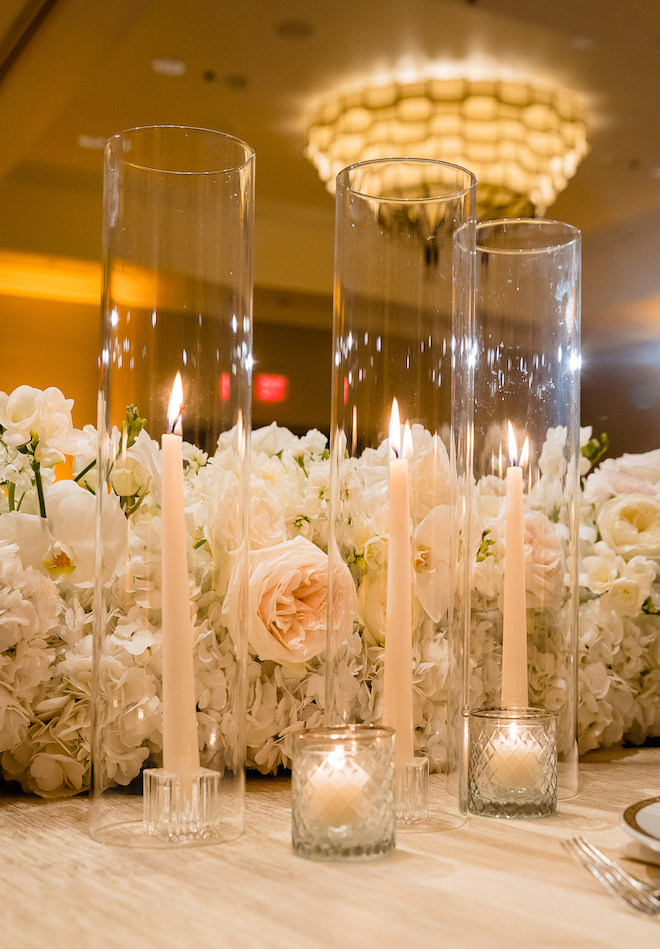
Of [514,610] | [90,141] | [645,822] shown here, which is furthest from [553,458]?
[90,141]

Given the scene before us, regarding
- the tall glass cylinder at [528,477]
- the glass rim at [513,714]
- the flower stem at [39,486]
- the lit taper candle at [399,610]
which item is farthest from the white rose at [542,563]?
the flower stem at [39,486]

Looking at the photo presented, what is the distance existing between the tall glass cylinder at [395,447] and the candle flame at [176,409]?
122 mm

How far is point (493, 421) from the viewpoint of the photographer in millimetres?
870

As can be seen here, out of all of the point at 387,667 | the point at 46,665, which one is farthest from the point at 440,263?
the point at 46,665

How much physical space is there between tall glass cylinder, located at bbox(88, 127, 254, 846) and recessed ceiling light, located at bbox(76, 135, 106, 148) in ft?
1.26

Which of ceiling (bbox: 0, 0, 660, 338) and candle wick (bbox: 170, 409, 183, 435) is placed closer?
candle wick (bbox: 170, 409, 183, 435)

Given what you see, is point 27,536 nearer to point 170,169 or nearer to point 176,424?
point 176,424

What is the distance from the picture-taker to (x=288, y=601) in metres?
0.78

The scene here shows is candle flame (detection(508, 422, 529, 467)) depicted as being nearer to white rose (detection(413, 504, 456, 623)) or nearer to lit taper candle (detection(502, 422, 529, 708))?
lit taper candle (detection(502, 422, 529, 708))

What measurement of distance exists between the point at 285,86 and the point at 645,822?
88cm

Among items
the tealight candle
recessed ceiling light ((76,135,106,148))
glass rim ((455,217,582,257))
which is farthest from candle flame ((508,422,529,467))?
recessed ceiling light ((76,135,106,148))

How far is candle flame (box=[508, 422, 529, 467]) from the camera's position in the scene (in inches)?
33.9

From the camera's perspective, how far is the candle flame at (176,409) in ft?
2.13

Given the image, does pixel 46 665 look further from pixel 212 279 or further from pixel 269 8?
pixel 269 8
